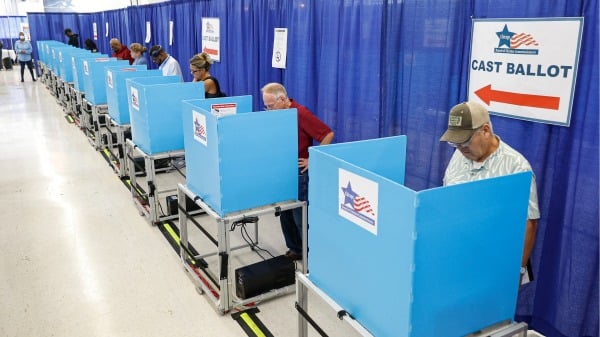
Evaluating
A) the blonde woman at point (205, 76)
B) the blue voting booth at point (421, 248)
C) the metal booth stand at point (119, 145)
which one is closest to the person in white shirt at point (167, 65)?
the metal booth stand at point (119, 145)

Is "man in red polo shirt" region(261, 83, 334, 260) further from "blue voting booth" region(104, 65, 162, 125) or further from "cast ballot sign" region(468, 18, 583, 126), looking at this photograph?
"blue voting booth" region(104, 65, 162, 125)

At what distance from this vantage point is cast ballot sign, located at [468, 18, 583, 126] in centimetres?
211

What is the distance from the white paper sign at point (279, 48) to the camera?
14.5 ft

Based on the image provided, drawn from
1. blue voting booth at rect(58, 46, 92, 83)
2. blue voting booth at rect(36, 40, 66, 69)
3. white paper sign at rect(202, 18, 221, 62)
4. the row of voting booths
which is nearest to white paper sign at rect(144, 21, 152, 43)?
blue voting booth at rect(58, 46, 92, 83)

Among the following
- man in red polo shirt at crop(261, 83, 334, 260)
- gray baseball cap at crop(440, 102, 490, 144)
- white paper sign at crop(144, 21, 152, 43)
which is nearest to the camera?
gray baseball cap at crop(440, 102, 490, 144)

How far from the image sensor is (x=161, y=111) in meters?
3.78

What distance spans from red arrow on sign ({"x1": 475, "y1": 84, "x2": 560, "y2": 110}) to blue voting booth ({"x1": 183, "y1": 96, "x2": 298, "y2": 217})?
1.07m

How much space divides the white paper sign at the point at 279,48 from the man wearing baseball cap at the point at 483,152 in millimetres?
2789

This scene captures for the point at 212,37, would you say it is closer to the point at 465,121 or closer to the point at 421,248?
the point at 465,121

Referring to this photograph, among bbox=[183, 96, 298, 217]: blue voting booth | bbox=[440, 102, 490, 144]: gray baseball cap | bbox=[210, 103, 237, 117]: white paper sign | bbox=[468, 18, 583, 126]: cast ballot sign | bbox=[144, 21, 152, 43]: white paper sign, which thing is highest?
bbox=[144, 21, 152, 43]: white paper sign

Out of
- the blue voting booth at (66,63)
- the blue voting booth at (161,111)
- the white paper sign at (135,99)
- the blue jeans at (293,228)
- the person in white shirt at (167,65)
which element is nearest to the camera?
the blue jeans at (293,228)

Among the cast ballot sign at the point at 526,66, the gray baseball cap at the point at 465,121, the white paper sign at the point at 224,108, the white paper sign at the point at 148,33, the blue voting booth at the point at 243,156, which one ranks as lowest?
the blue voting booth at the point at 243,156

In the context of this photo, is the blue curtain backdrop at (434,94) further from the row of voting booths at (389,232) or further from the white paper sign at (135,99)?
the white paper sign at (135,99)

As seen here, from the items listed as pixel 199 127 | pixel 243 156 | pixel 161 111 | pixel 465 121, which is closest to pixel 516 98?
pixel 465 121
